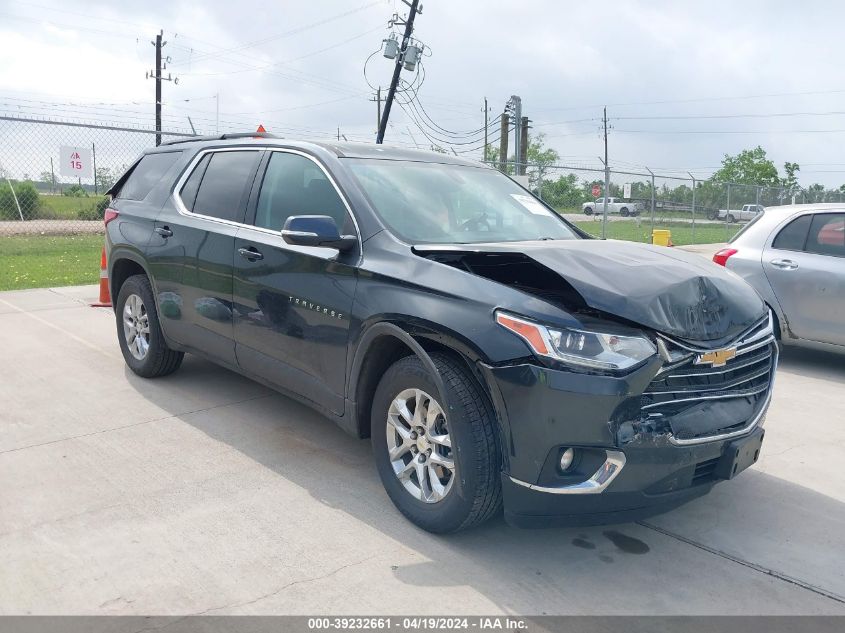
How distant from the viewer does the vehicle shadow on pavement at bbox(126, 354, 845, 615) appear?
3.02 metres

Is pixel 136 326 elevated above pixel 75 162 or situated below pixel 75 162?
below

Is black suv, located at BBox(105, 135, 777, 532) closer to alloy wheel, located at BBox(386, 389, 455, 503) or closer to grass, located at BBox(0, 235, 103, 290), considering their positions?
alloy wheel, located at BBox(386, 389, 455, 503)

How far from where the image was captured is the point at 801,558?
3406mm

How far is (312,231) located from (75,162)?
1312 centimetres

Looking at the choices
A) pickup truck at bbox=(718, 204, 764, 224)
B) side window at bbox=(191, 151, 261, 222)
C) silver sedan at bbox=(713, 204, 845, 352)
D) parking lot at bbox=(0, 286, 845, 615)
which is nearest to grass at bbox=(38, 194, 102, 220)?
side window at bbox=(191, 151, 261, 222)

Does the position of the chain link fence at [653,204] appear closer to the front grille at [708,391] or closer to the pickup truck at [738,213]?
the pickup truck at [738,213]

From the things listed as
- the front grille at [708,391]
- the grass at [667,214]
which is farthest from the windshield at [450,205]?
the grass at [667,214]

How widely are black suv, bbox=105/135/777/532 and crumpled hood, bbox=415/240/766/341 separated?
0.04 ft

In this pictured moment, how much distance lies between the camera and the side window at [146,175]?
5664mm

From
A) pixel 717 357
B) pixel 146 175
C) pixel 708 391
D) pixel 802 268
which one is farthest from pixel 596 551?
pixel 802 268

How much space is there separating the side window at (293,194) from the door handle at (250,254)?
0.54ft

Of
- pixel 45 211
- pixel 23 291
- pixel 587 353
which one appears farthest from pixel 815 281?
pixel 45 211

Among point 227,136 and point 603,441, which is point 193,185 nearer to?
point 227,136

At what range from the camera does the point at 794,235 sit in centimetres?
694
